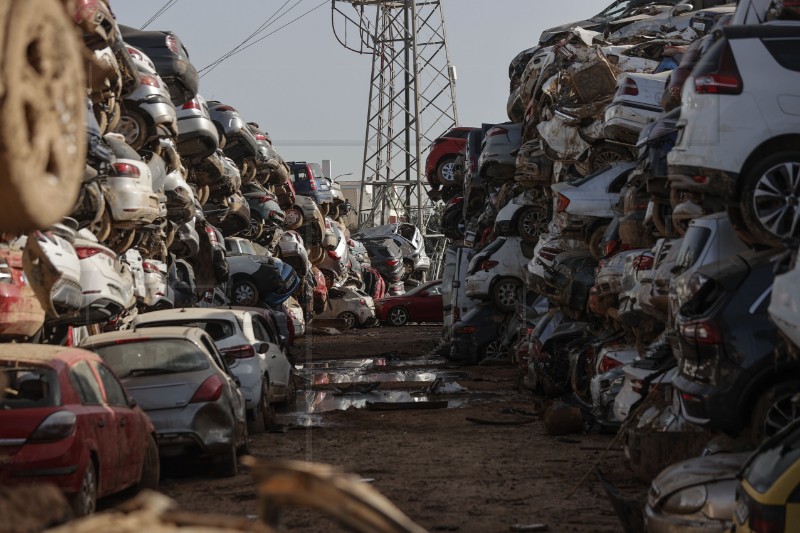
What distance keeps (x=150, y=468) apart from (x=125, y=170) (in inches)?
386

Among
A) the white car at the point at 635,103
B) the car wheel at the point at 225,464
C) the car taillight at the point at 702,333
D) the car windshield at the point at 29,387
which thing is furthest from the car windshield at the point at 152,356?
the white car at the point at 635,103

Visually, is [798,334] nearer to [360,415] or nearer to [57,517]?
[57,517]

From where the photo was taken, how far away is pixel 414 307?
172 feet

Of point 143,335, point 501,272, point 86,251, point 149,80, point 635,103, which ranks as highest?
point 149,80

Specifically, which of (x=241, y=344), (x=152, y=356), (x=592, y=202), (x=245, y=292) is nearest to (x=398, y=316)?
(x=245, y=292)

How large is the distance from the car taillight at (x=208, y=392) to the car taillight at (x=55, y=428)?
3648mm

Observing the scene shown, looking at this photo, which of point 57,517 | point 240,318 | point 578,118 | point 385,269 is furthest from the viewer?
point 385,269

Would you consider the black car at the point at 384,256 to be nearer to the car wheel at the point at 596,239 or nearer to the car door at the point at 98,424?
the car wheel at the point at 596,239

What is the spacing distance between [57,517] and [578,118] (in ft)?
72.1

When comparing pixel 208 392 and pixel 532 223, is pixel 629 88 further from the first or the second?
pixel 532 223

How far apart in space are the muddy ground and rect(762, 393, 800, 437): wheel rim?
1284mm

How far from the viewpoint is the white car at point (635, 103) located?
65.7 feet

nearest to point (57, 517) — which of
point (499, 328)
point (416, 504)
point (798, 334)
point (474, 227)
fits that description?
point (798, 334)

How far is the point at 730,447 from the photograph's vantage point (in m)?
10.9
